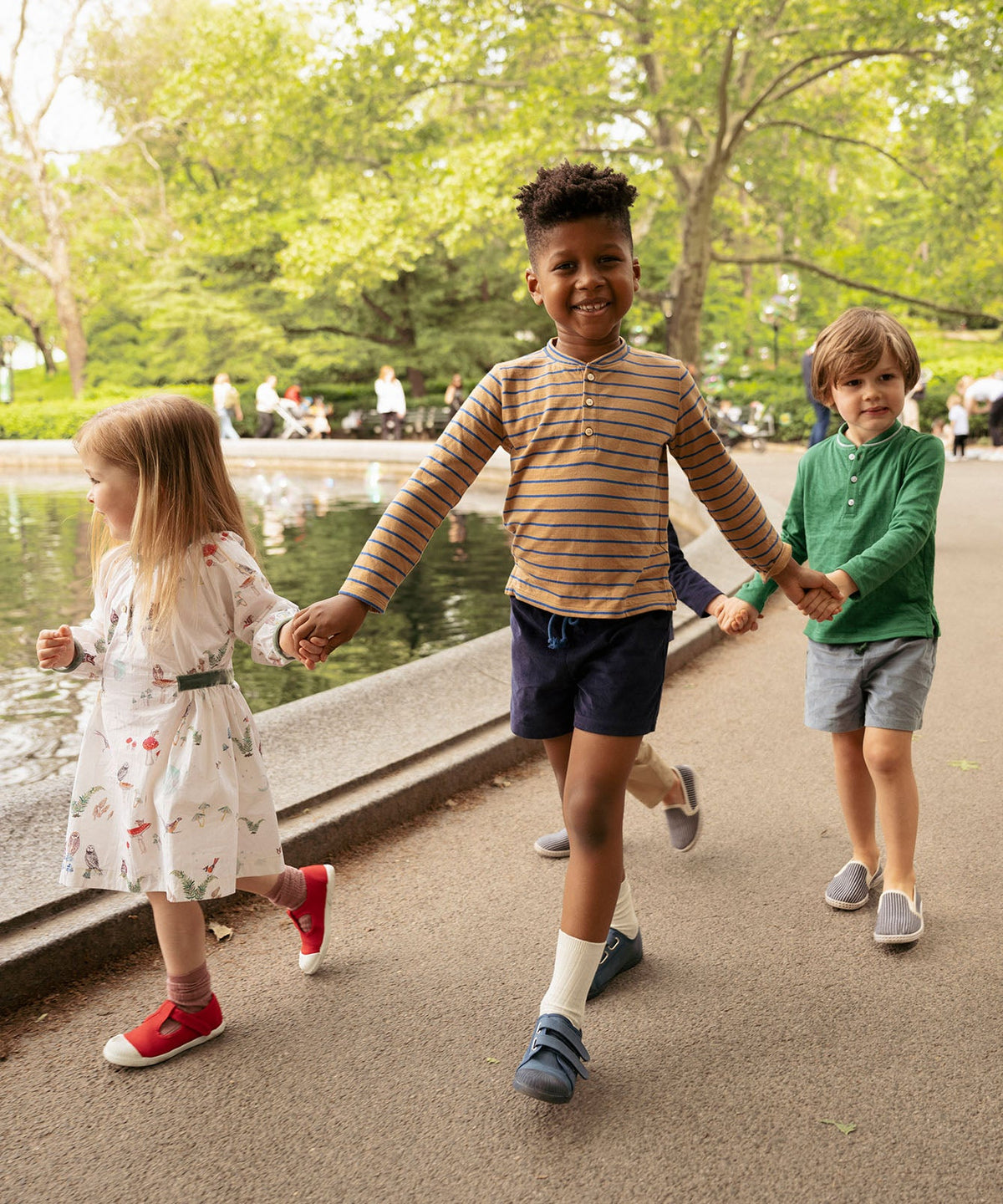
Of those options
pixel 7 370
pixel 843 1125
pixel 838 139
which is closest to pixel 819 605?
pixel 843 1125

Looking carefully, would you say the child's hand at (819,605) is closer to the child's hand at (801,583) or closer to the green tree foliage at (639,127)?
the child's hand at (801,583)

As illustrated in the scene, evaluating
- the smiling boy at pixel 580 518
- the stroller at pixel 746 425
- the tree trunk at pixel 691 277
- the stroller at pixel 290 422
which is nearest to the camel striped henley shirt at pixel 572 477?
the smiling boy at pixel 580 518

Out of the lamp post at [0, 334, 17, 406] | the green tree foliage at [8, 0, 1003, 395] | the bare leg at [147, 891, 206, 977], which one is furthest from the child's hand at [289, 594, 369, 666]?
the lamp post at [0, 334, 17, 406]

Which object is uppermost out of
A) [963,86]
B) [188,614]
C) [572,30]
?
[572,30]

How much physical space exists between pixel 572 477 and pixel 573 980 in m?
1.12

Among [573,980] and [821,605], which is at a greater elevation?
[821,605]

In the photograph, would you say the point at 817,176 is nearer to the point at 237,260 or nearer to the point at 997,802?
the point at 237,260

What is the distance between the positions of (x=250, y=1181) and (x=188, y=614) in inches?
48.5

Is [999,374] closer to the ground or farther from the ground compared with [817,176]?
closer to the ground

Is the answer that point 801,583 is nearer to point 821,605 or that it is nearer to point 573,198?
point 821,605

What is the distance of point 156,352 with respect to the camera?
38.9 meters

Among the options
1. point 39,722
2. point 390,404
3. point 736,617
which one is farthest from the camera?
point 390,404

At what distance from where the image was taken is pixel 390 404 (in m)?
30.2

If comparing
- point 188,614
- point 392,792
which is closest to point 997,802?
point 392,792
